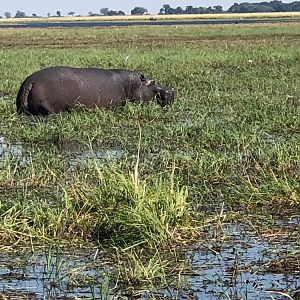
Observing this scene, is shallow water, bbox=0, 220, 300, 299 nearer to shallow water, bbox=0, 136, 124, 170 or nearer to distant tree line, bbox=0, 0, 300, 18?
shallow water, bbox=0, 136, 124, 170

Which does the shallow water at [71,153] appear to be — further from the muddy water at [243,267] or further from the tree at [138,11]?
the tree at [138,11]

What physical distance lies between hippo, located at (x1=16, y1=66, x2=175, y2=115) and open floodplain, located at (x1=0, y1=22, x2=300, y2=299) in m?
0.32

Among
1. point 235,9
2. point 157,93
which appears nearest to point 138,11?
point 235,9

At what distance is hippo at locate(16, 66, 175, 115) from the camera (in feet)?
36.6

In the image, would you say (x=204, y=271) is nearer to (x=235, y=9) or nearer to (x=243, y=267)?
(x=243, y=267)

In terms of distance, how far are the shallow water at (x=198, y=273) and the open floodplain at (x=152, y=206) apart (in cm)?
1

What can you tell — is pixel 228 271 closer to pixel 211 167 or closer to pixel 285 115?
pixel 211 167

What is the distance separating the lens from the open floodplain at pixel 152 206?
4453 mm

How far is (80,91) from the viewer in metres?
11.5

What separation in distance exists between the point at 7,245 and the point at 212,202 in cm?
180

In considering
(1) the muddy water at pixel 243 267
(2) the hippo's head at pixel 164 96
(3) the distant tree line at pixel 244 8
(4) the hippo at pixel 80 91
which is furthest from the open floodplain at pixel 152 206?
(3) the distant tree line at pixel 244 8

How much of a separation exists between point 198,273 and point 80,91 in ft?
23.4

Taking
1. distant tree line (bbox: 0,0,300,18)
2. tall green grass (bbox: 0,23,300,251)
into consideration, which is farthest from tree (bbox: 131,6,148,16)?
tall green grass (bbox: 0,23,300,251)

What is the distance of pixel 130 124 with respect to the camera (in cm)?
1032
